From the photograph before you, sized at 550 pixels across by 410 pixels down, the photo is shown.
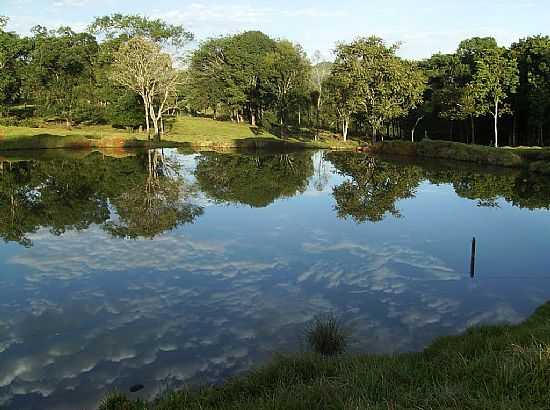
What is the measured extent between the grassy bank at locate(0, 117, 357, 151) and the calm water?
111 ft

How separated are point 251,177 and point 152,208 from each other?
1492 cm

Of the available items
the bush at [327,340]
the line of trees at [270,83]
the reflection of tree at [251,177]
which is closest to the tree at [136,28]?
the line of trees at [270,83]

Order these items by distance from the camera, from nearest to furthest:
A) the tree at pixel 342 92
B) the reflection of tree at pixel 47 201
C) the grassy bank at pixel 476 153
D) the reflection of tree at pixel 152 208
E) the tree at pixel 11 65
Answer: the reflection of tree at pixel 152 208 < the reflection of tree at pixel 47 201 < the grassy bank at pixel 476 153 < the tree at pixel 342 92 < the tree at pixel 11 65

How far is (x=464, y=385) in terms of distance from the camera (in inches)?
286

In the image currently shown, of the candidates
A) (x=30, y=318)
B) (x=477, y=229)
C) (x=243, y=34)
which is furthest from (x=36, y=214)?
(x=243, y=34)

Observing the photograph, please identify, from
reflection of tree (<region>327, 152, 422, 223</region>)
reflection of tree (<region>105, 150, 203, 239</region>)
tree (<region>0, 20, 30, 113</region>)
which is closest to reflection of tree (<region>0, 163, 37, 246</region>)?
reflection of tree (<region>105, 150, 203, 239</region>)

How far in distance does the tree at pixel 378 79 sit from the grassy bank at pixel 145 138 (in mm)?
8387

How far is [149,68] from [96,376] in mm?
71603

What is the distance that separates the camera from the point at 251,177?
43500mm

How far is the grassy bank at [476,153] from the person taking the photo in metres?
51.8

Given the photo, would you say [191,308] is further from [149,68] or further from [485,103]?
[149,68]

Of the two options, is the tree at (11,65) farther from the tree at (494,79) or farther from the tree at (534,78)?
the tree at (534,78)

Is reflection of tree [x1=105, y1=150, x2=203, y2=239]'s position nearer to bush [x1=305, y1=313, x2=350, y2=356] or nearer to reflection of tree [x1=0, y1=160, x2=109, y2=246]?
reflection of tree [x1=0, y1=160, x2=109, y2=246]

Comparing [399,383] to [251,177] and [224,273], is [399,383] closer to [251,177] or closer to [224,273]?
[224,273]
